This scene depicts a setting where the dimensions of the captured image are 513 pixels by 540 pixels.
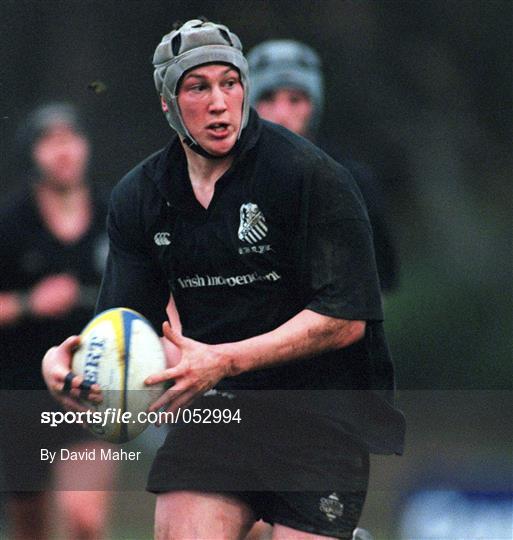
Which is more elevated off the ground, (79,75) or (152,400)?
(79,75)

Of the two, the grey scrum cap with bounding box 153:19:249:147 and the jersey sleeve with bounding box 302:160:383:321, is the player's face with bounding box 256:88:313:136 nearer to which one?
the grey scrum cap with bounding box 153:19:249:147

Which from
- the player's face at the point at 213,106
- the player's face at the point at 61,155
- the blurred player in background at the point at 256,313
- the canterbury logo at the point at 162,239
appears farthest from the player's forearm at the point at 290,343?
the player's face at the point at 61,155

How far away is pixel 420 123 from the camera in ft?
18.1

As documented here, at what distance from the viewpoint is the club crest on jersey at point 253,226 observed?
3.51 m

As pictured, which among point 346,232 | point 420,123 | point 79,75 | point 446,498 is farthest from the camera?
point 420,123

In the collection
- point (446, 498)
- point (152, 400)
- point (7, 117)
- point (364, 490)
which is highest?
point (7, 117)

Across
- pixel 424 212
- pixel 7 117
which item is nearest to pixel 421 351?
pixel 424 212

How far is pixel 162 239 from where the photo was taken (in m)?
3.63

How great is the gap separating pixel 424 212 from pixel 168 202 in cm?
195

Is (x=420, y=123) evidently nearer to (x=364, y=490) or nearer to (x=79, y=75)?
(x=79, y=75)

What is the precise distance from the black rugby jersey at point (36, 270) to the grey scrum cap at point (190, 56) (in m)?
1.39

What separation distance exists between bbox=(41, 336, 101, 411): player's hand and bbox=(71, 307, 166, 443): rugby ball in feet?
0.06

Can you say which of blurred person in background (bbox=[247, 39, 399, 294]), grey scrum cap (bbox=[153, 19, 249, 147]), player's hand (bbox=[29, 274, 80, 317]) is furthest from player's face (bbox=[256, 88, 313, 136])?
grey scrum cap (bbox=[153, 19, 249, 147])

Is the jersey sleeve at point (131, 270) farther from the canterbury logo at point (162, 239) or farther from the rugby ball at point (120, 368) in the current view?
the rugby ball at point (120, 368)
